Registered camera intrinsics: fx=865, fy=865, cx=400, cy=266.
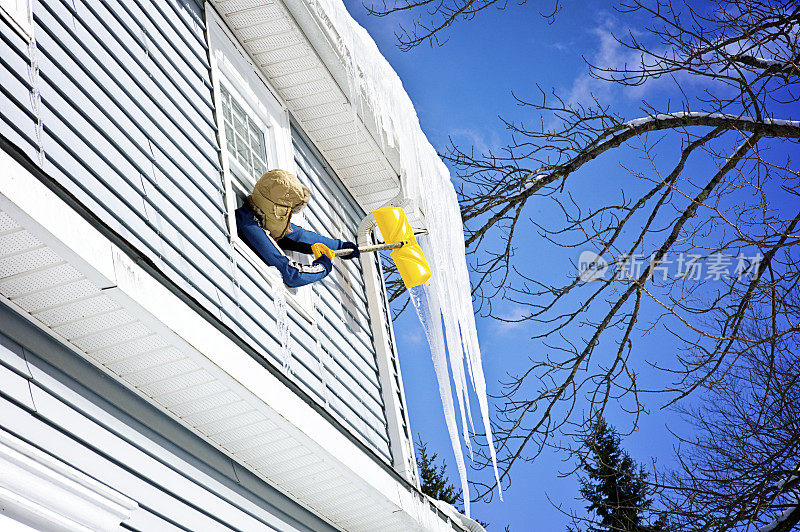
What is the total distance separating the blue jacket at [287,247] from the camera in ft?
14.7

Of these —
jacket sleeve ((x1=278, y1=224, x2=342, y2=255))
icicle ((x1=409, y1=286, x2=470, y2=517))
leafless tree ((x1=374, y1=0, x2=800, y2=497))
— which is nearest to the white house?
jacket sleeve ((x1=278, y1=224, x2=342, y2=255))

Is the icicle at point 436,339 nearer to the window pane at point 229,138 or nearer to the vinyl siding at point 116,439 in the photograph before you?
the window pane at point 229,138

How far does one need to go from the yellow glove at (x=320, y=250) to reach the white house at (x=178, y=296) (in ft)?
0.79

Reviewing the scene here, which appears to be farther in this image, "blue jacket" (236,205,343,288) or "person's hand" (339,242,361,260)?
"person's hand" (339,242,361,260)

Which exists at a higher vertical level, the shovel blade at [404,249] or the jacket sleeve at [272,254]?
the shovel blade at [404,249]

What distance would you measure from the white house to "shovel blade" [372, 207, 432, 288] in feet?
0.74

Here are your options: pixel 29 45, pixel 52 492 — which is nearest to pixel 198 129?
pixel 29 45

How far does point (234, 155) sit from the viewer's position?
4.95 metres

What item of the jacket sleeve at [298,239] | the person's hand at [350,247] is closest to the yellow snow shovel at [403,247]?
the person's hand at [350,247]

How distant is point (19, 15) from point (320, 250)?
2.22 metres

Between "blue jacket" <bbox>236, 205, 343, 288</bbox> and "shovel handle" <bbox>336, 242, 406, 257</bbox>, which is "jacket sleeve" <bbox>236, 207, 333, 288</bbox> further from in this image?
"shovel handle" <bbox>336, 242, 406, 257</bbox>

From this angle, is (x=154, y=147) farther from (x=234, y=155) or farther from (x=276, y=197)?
(x=234, y=155)

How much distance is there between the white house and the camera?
107 inches
